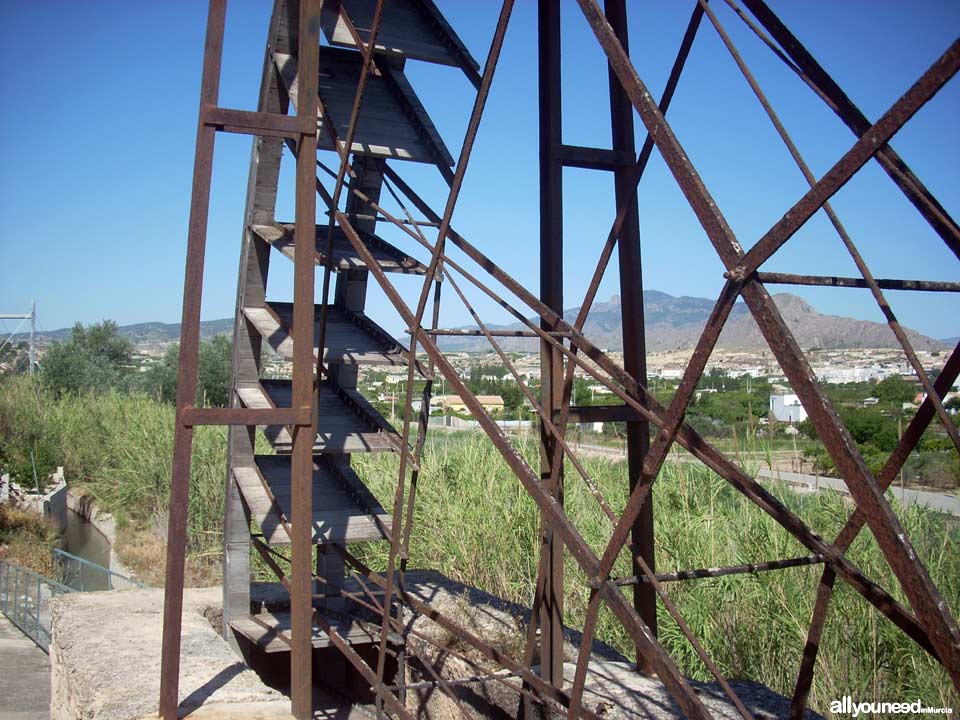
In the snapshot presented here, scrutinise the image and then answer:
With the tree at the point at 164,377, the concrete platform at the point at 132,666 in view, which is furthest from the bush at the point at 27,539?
the tree at the point at 164,377

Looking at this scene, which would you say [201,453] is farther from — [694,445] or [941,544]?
[694,445]

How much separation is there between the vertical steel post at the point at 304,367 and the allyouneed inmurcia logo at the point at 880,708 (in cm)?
262

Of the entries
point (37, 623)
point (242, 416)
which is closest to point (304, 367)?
point (242, 416)

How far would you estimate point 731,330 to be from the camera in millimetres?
102875

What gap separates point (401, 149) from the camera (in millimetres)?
4812

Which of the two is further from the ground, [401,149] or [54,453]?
[401,149]

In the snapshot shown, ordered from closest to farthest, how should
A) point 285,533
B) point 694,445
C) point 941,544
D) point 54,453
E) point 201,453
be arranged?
point 694,445
point 285,533
point 941,544
point 201,453
point 54,453

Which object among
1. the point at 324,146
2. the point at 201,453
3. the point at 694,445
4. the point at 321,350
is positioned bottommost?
the point at 201,453

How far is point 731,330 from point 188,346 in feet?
340

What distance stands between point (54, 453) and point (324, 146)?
1338cm

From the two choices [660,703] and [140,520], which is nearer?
[660,703]

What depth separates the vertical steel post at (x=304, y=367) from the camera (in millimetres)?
3975

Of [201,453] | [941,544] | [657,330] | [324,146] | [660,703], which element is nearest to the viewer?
[660,703]

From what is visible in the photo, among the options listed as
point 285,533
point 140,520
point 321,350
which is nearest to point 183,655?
point 285,533
